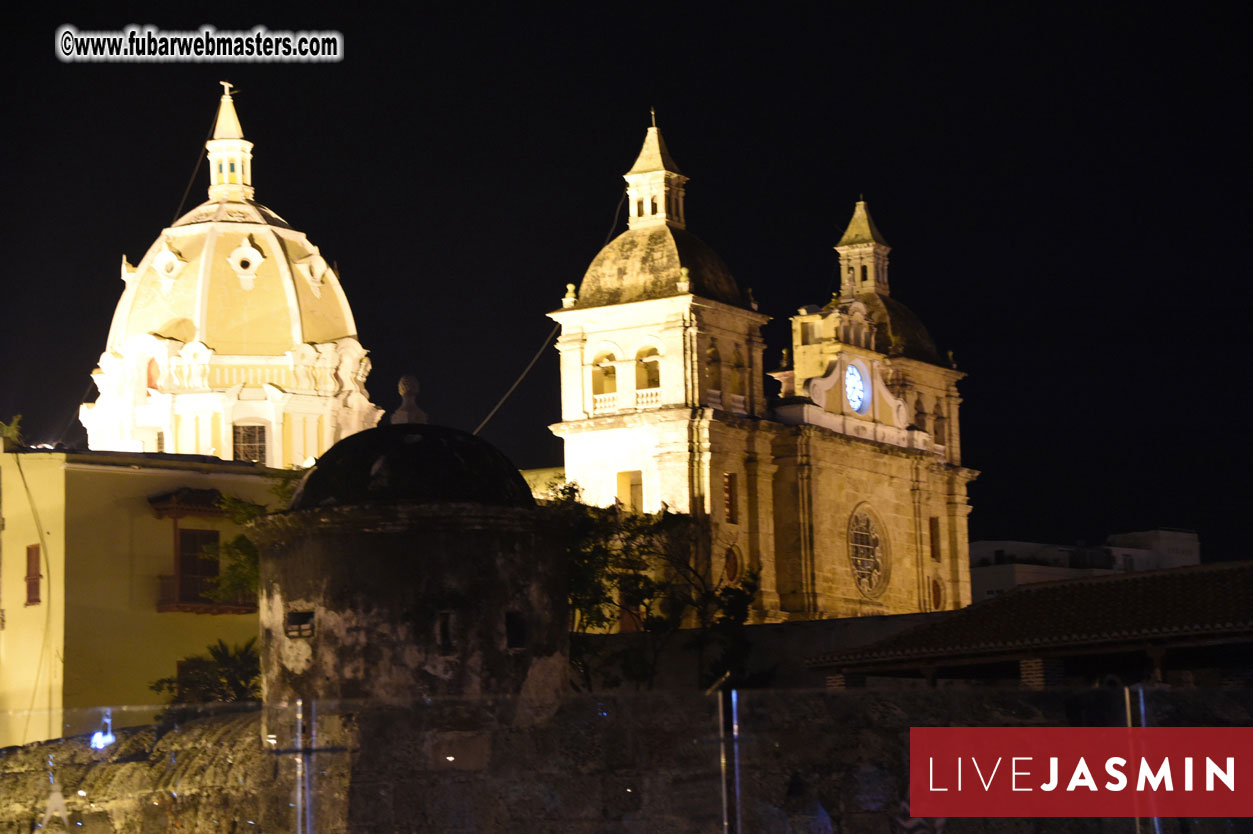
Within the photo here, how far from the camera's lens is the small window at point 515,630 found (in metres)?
21.7

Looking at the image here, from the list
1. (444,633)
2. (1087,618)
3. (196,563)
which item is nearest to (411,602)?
(444,633)

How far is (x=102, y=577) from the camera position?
138ft

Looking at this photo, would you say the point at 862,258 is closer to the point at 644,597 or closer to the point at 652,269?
the point at 652,269

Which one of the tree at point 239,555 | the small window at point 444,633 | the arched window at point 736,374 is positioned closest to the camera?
the small window at point 444,633

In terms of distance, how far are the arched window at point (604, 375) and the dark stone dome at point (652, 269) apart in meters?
1.31

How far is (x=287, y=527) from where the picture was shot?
72.1 ft

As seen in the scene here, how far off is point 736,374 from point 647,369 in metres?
2.29

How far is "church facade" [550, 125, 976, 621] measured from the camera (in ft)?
182

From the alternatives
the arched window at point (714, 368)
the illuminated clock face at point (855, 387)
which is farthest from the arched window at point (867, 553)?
the arched window at point (714, 368)

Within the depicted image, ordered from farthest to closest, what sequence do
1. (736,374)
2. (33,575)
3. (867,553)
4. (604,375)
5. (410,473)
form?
(867,553), (736,374), (604,375), (33,575), (410,473)

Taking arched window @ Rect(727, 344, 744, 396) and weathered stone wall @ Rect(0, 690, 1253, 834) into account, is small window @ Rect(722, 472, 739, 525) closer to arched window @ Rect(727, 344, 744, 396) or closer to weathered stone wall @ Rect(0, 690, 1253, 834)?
arched window @ Rect(727, 344, 744, 396)

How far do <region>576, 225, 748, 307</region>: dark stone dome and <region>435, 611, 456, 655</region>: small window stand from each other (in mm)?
34790

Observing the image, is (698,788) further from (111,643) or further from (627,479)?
(627,479)

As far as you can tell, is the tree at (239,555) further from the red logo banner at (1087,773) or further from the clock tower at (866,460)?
the red logo banner at (1087,773)
